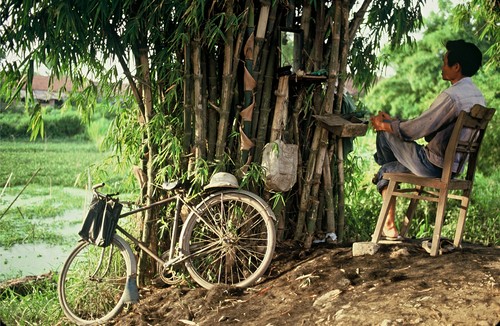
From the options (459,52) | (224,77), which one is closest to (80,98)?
(224,77)

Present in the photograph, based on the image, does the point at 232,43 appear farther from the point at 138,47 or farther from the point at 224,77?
the point at 138,47

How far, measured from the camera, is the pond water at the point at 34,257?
7531 mm

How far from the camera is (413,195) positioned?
4.93 meters

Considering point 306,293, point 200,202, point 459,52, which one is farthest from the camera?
point 200,202

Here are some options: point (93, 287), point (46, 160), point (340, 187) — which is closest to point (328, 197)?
point (340, 187)

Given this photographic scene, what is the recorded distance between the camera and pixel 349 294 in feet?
13.6

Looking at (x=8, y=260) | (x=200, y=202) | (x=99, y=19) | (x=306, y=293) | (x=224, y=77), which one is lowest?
(x=8, y=260)

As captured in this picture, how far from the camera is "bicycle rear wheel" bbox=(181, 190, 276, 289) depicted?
4.73 meters

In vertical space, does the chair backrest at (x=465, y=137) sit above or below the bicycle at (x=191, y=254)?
above

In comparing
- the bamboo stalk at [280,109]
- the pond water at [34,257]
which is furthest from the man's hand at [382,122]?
the pond water at [34,257]

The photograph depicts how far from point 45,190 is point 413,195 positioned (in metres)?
9.23

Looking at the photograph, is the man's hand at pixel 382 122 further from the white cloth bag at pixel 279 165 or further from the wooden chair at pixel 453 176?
the white cloth bag at pixel 279 165

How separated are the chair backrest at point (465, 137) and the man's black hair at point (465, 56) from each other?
33cm

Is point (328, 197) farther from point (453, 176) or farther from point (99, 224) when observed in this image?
point (99, 224)
